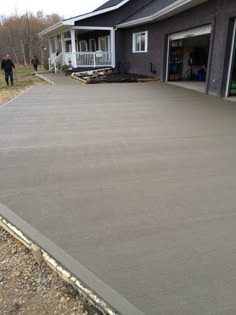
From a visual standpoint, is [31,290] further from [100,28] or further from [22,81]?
[100,28]

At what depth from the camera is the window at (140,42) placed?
1436 centimetres

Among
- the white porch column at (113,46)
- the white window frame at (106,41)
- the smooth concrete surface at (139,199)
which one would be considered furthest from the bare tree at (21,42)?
the smooth concrete surface at (139,199)

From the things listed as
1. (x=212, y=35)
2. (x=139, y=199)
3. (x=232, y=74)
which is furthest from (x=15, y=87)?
(x=139, y=199)

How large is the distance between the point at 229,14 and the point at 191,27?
249cm

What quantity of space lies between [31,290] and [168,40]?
1272 centimetres

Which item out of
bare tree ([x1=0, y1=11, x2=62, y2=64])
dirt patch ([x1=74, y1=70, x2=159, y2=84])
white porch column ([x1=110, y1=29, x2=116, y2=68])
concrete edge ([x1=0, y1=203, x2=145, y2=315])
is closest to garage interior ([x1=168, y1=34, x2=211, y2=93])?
dirt patch ([x1=74, y1=70, x2=159, y2=84])

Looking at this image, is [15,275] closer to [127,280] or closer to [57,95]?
[127,280]

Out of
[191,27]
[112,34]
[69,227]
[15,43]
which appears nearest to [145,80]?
[191,27]

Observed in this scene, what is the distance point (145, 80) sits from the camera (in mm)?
13062

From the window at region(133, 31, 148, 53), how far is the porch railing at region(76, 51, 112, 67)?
185 centimetres

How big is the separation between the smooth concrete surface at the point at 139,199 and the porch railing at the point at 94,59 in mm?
11481

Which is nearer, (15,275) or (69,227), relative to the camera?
(15,275)

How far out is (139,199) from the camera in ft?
8.83

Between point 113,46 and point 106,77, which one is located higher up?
point 113,46
